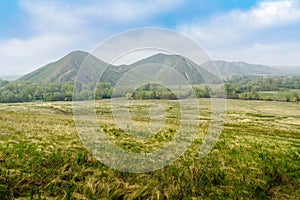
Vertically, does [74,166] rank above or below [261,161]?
above

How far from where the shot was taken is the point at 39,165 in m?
9.78

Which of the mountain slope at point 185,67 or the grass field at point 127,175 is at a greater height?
the mountain slope at point 185,67

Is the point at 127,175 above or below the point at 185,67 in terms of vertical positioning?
below

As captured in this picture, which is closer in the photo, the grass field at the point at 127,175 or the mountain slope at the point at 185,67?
the grass field at the point at 127,175

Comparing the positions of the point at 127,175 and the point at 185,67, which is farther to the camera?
the point at 185,67

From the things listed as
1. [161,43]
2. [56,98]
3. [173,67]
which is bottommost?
[56,98]

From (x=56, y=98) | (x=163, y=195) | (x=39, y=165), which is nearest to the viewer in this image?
(x=163, y=195)

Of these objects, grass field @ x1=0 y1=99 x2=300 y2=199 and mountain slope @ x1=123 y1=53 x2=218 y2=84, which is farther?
mountain slope @ x1=123 y1=53 x2=218 y2=84

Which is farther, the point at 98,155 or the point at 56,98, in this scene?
the point at 56,98

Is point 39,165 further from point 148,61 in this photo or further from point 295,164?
point 295,164

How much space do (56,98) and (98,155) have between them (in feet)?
448

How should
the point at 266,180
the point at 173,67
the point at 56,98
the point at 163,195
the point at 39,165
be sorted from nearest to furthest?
1. the point at 163,195
2. the point at 39,165
3. the point at 266,180
4. the point at 173,67
5. the point at 56,98

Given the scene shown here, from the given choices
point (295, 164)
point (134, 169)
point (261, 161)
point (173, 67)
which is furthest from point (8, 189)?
point (295, 164)

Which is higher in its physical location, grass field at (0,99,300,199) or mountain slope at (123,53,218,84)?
mountain slope at (123,53,218,84)
